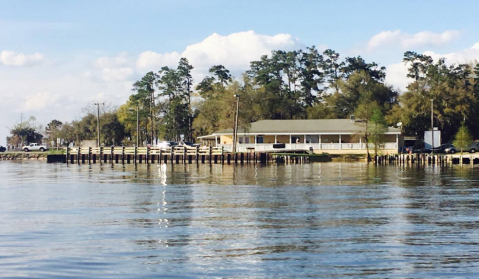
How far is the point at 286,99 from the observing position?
4498 inches

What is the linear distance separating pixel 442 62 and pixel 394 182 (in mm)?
79541

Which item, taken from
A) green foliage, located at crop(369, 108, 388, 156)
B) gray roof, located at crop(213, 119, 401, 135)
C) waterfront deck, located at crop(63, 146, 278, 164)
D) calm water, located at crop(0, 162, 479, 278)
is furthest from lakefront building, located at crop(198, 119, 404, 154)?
calm water, located at crop(0, 162, 479, 278)

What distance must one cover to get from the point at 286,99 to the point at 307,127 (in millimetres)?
25571

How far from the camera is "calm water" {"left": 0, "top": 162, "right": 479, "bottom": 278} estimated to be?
1546 cm

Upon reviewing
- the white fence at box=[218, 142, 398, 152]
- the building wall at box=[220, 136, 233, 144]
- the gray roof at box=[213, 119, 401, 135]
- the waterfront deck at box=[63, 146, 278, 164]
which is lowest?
the waterfront deck at box=[63, 146, 278, 164]

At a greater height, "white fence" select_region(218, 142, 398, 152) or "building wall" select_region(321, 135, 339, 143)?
"building wall" select_region(321, 135, 339, 143)

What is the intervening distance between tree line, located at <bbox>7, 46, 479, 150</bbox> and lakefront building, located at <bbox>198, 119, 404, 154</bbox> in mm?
3734

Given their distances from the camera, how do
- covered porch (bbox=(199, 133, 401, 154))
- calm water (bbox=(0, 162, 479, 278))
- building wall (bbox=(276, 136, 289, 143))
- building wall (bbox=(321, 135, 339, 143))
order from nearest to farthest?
calm water (bbox=(0, 162, 479, 278)), covered porch (bbox=(199, 133, 401, 154)), building wall (bbox=(321, 135, 339, 143)), building wall (bbox=(276, 136, 289, 143))

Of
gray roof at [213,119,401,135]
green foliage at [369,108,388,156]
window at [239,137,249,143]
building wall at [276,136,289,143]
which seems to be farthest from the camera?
window at [239,137,249,143]

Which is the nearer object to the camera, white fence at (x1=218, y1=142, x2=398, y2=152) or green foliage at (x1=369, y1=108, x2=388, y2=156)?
green foliage at (x1=369, y1=108, x2=388, y2=156)

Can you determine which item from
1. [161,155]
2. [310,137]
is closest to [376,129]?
[310,137]

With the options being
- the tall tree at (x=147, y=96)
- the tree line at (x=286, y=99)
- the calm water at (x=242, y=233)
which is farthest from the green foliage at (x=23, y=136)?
the calm water at (x=242, y=233)

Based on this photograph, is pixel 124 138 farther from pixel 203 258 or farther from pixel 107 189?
pixel 203 258

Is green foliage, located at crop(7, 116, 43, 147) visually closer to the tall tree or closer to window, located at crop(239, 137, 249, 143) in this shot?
the tall tree
